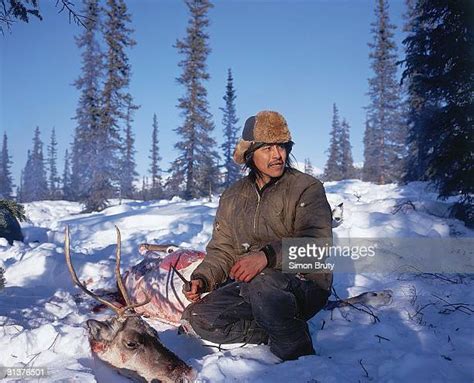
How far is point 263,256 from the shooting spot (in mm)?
2961

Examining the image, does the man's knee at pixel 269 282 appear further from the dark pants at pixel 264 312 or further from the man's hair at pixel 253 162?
the man's hair at pixel 253 162

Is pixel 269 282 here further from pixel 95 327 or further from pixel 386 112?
pixel 386 112

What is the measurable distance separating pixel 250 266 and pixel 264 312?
348 millimetres

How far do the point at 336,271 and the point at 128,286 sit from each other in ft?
9.99

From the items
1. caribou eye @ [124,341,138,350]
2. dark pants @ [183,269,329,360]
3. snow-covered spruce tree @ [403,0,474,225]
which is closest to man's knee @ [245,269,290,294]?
dark pants @ [183,269,329,360]

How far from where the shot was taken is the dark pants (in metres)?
2.83

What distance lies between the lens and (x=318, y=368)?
266cm

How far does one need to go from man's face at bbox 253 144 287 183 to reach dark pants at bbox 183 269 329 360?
0.97 m

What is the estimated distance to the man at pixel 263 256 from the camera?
9.49ft

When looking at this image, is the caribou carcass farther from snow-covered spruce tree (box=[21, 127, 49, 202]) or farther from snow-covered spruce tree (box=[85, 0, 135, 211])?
snow-covered spruce tree (box=[21, 127, 49, 202])

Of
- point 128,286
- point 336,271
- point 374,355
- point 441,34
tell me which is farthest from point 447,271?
point 441,34

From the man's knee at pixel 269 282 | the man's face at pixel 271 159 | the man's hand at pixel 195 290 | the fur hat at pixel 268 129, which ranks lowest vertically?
the man's hand at pixel 195 290

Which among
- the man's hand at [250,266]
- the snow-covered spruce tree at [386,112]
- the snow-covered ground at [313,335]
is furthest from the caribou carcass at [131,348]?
the snow-covered spruce tree at [386,112]

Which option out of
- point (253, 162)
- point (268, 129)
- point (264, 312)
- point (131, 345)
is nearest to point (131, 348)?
point (131, 345)
